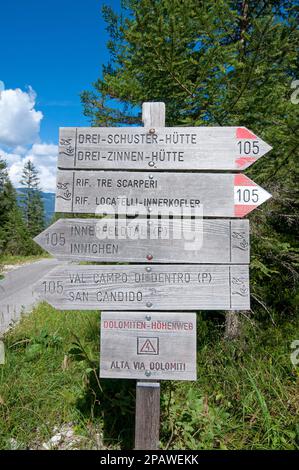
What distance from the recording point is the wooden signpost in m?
2.19

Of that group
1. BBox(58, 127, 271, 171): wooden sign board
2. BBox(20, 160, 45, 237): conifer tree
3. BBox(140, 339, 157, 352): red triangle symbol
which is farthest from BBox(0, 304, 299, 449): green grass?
BBox(20, 160, 45, 237): conifer tree

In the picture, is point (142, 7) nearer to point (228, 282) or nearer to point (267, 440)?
point (228, 282)

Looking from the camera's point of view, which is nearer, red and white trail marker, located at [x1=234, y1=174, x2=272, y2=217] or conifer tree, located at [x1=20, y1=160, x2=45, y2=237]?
red and white trail marker, located at [x1=234, y1=174, x2=272, y2=217]

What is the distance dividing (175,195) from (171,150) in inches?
12.3

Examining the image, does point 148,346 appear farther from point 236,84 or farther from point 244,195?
point 236,84

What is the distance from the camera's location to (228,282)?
219cm

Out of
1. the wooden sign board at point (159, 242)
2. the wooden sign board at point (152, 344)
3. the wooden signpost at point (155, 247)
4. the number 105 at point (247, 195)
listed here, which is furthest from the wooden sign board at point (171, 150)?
the wooden sign board at point (152, 344)

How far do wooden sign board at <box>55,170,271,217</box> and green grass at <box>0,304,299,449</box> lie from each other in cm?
112

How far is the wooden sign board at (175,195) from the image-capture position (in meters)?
2.22

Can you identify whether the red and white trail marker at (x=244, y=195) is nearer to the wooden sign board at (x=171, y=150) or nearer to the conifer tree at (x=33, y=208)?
the wooden sign board at (x=171, y=150)

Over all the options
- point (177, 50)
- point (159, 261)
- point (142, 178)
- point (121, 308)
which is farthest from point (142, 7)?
point (121, 308)

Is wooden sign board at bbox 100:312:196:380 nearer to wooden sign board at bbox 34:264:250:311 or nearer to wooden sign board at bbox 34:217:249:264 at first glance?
wooden sign board at bbox 34:264:250:311

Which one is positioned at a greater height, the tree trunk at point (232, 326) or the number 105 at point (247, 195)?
the number 105 at point (247, 195)

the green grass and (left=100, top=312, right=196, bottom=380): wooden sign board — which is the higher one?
(left=100, top=312, right=196, bottom=380): wooden sign board
